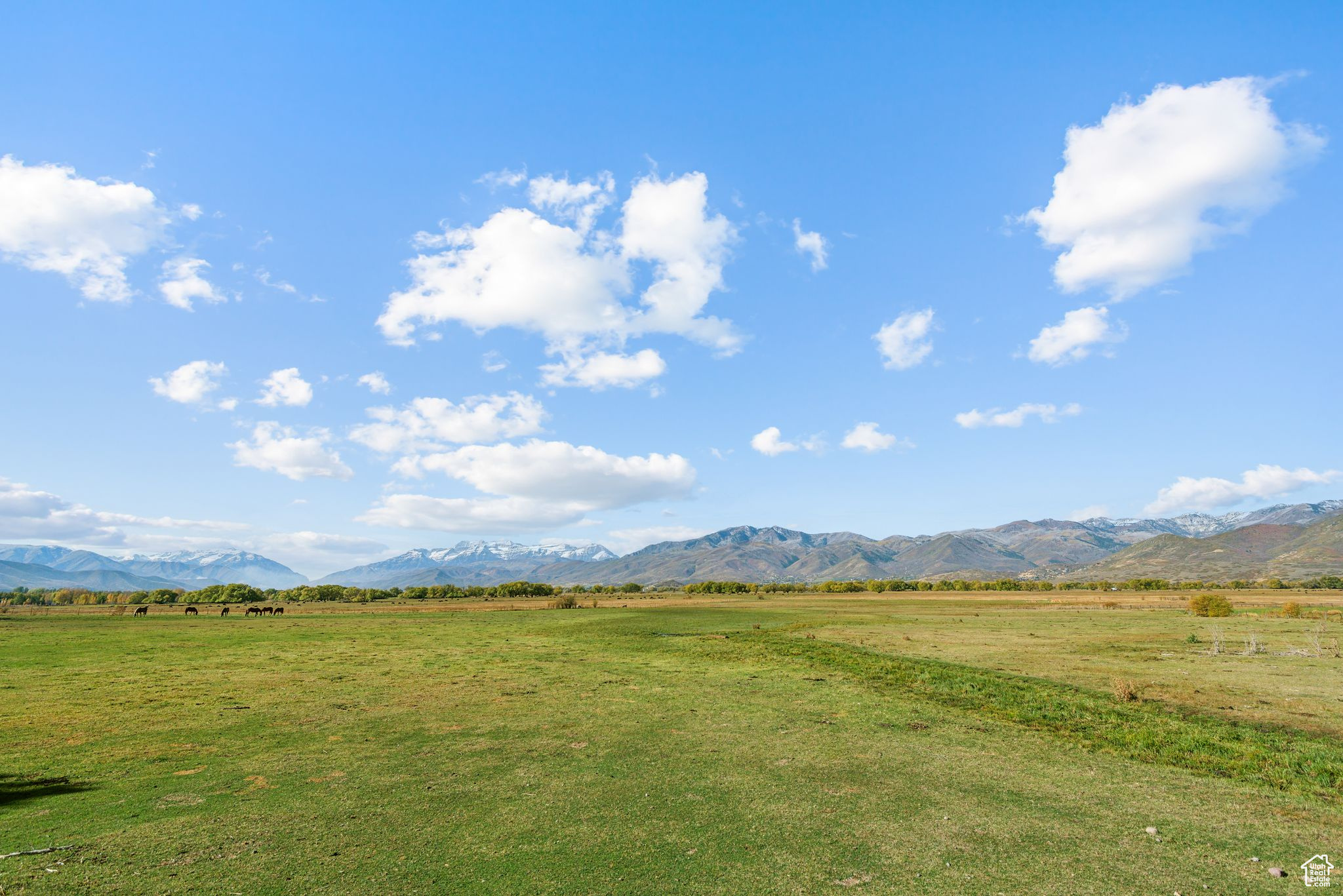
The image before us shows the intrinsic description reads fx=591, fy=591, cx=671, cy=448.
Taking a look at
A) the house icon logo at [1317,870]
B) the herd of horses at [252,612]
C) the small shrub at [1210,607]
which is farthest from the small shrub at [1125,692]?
the herd of horses at [252,612]

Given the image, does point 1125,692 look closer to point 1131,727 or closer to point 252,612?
point 1131,727

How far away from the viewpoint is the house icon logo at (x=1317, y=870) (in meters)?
10.1

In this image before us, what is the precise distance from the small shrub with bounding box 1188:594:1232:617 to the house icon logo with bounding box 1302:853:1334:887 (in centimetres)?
7852

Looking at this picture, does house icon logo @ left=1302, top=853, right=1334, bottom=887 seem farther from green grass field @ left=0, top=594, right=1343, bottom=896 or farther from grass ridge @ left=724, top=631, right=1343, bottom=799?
grass ridge @ left=724, top=631, right=1343, bottom=799

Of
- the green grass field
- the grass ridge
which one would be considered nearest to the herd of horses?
the green grass field

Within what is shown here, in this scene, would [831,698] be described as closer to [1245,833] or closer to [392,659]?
[1245,833]

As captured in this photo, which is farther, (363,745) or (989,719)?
(989,719)

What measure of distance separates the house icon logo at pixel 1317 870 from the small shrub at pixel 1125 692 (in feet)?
47.0

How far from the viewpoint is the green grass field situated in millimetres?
10555

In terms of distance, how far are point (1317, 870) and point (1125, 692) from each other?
1529 cm

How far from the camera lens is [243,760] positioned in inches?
664

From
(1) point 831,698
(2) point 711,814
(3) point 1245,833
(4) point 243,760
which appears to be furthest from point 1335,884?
(4) point 243,760

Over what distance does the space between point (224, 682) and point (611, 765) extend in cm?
2426

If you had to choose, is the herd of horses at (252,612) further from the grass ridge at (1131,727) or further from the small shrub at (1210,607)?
the small shrub at (1210,607)
